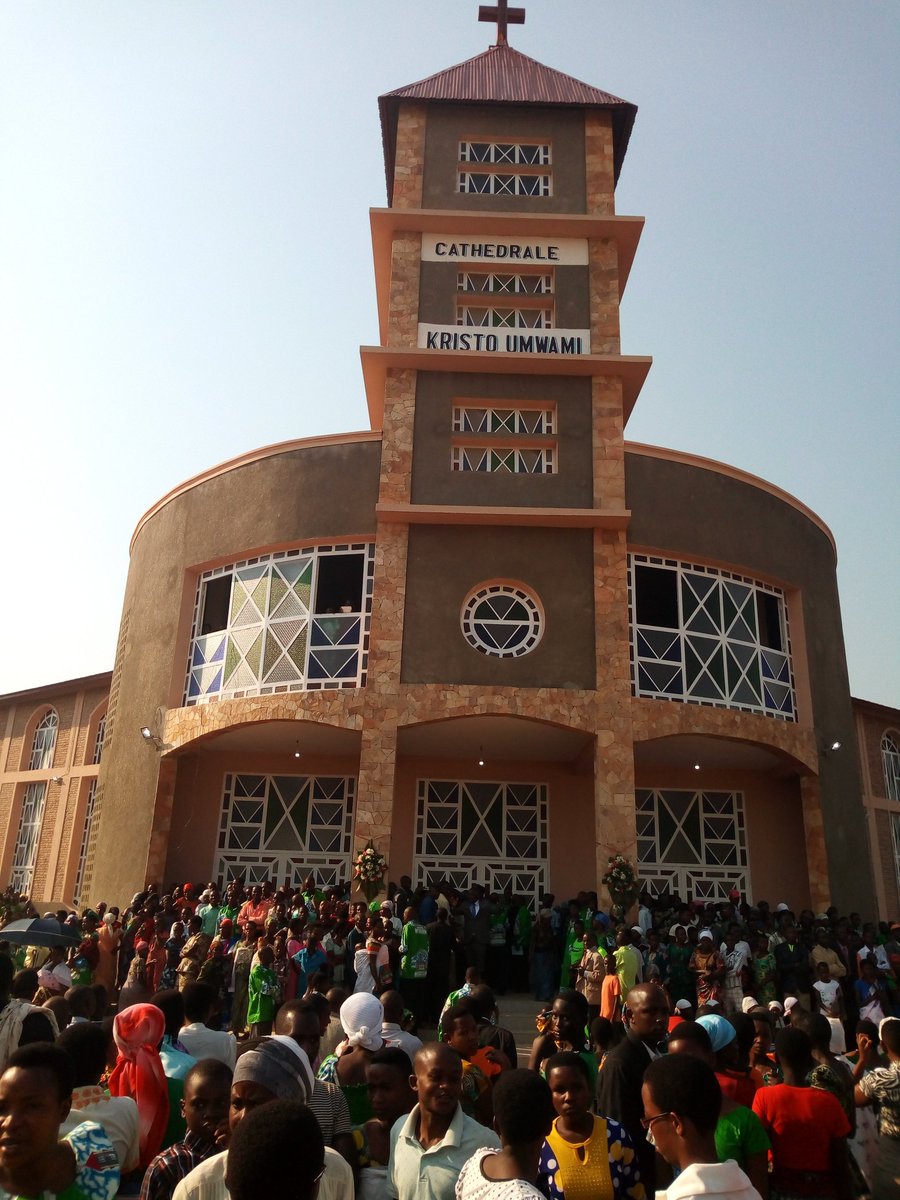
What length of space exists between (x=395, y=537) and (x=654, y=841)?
7260 mm

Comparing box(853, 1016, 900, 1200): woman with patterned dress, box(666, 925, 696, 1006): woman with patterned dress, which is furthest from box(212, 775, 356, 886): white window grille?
box(853, 1016, 900, 1200): woman with patterned dress

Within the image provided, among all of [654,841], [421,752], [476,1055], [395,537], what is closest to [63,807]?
[421,752]

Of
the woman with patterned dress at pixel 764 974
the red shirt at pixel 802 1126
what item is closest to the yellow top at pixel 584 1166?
the red shirt at pixel 802 1126

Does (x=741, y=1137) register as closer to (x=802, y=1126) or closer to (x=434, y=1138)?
(x=802, y=1126)

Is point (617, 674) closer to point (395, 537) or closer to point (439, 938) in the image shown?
point (395, 537)

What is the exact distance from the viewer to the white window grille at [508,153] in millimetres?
20156

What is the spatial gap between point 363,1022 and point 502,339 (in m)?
15.1

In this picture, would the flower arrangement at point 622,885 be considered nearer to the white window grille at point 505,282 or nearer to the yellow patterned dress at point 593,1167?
the white window grille at point 505,282

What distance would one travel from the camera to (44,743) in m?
25.9

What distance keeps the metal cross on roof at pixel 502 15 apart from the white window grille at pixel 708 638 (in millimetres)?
14964

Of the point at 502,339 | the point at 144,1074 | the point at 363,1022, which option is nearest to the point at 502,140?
the point at 502,339

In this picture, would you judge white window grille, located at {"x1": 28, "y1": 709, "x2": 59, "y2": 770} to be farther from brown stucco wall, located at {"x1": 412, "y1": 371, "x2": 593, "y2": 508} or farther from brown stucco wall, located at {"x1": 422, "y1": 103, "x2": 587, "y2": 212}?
brown stucco wall, located at {"x1": 422, "y1": 103, "x2": 587, "y2": 212}

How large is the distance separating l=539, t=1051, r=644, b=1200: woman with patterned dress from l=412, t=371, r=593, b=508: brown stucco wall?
44.5 ft

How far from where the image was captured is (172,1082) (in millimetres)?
4465
